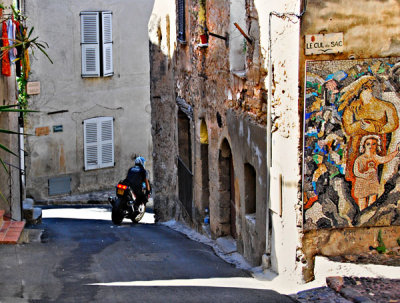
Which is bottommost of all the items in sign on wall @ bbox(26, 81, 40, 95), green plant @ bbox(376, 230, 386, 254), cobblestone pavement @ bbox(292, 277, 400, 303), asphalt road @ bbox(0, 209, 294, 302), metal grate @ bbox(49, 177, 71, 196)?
metal grate @ bbox(49, 177, 71, 196)

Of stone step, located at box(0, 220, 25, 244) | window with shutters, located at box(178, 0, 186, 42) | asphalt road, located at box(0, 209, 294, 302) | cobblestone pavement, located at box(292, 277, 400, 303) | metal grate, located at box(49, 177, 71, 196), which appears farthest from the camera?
metal grate, located at box(49, 177, 71, 196)

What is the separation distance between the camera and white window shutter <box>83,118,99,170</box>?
70.7 feet

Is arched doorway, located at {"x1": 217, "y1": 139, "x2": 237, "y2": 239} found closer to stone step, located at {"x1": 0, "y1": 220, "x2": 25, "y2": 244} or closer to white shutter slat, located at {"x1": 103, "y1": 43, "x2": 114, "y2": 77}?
stone step, located at {"x1": 0, "y1": 220, "x2": 25, "y2": 244}

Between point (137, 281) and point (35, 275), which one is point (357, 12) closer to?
point (137, 281)

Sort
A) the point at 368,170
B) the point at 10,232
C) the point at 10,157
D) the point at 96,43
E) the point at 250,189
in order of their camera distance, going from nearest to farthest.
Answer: the point at 368,170, the point at 250,189, the point at 10,232, the point at 10,157, the point at 96,43

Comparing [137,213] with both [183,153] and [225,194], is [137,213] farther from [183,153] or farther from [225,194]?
[225,194]

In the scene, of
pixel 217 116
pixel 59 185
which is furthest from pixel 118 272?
pixel 59 185

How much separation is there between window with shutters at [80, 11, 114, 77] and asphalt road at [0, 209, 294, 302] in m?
9.15

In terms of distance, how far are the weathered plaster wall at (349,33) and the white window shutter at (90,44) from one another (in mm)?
14558

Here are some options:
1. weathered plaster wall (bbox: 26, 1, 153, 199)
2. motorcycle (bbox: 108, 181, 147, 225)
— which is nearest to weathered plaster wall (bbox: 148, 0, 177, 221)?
motorcycle (bbox: 108, 181, 147, 225)

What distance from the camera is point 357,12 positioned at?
7.59 metres

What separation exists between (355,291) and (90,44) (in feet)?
51.4

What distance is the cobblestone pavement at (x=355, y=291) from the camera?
22.4ft

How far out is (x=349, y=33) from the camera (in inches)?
298
